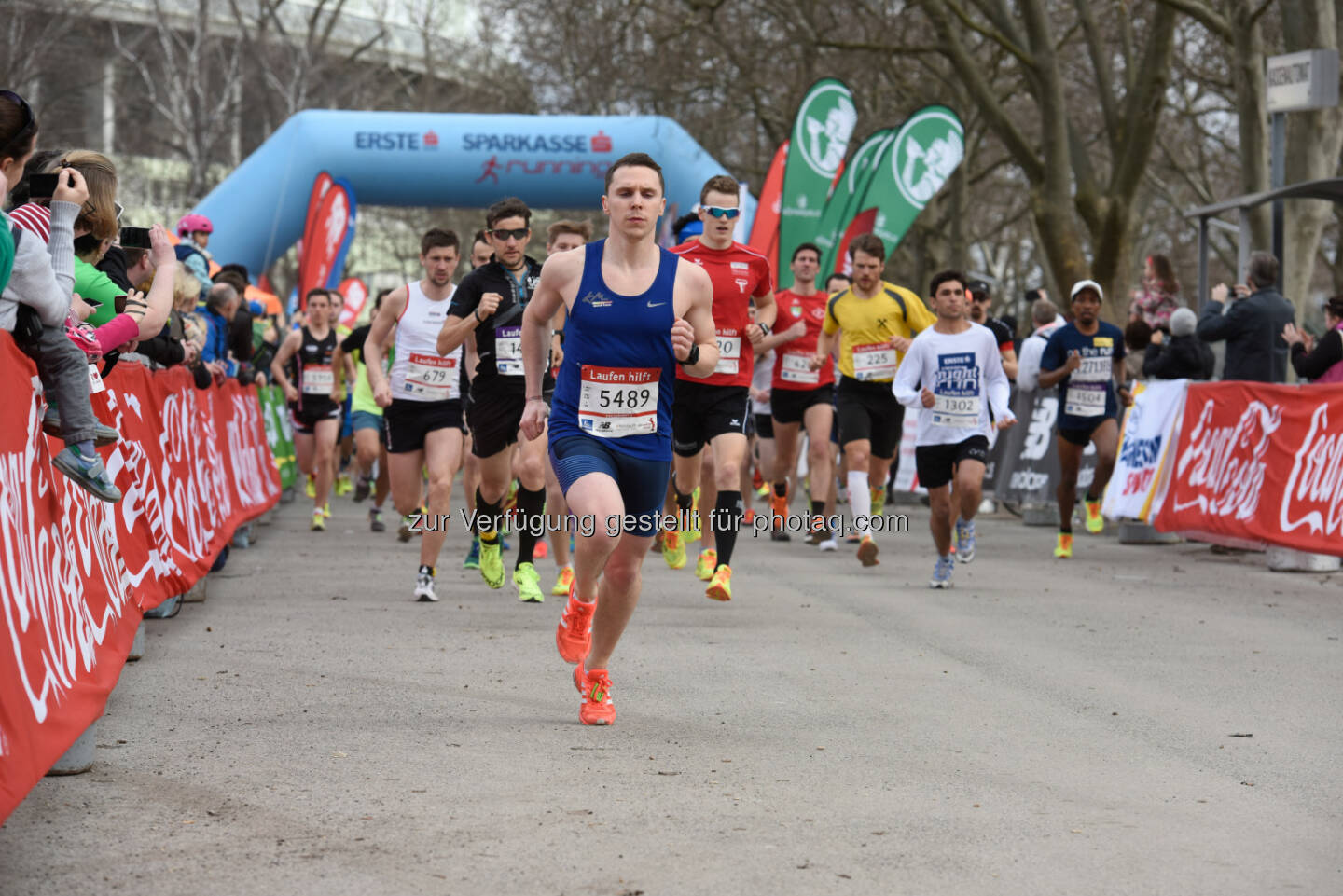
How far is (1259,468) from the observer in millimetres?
12945

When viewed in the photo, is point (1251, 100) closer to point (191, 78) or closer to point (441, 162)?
point (441, 162)

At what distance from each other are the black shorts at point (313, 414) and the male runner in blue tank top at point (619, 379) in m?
9.80

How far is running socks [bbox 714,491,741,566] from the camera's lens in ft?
32.4

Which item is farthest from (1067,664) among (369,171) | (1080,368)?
(369,171)

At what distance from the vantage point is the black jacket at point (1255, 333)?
46.5ft

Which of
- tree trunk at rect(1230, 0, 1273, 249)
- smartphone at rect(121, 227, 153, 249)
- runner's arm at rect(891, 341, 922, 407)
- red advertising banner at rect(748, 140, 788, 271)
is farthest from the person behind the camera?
red advertising banner at rect(748, 140, 788, 271)

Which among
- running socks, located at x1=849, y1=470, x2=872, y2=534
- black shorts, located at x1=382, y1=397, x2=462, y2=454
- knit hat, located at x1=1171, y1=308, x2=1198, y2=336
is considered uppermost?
knit hat, located at x1=1171, y1=308, x2=1198, y2=336

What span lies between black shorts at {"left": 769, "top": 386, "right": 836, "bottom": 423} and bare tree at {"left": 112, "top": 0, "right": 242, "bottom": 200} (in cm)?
2643

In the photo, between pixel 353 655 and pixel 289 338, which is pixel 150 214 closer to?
pixel 289 338

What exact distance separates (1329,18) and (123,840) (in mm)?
17473

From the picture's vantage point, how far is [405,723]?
6.39 m

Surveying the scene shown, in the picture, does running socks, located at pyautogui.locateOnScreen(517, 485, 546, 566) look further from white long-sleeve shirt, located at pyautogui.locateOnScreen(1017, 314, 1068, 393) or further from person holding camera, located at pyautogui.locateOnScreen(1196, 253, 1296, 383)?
white long-sleeve shirt, located at pyautogui.locateOnScreen(1017, 314, 1068, 393)

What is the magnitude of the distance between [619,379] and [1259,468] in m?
7.73

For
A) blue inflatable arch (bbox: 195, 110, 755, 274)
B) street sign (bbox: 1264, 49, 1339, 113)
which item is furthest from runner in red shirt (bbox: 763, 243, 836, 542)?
blue inflatable arch (bbox: 195, 110, 755, 274)
